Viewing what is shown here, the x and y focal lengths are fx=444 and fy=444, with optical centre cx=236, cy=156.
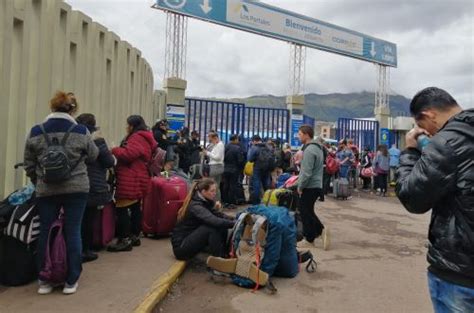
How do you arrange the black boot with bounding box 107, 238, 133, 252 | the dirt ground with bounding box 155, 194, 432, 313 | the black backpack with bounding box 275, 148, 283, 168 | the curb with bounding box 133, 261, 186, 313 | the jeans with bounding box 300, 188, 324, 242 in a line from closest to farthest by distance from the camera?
the curb with bounding box 133, 261, 186, 313 → the dirt ground with bounding box 155, 194, 432, 313 → the black boot with bounding box 107, 238, 133, 252 → the jeans with bounding box 300, 188, 324, 242 → the black backpack with bounding box 275, 148, 283, 168

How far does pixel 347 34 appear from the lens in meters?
18.6

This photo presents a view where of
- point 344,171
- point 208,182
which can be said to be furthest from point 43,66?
point 344,171

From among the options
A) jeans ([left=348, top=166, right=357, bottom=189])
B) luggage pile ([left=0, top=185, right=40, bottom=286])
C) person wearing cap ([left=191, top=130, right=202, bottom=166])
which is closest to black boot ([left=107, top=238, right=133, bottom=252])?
luggage pile ([left=0, top=185, right=40, bottom=286])

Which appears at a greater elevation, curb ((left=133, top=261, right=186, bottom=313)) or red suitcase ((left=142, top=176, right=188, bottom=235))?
red suitcase ((left=142, top=176, right=188, bottom=235))

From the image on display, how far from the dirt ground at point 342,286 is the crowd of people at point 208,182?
21.7 inches

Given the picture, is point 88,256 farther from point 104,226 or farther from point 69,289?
point 69,289

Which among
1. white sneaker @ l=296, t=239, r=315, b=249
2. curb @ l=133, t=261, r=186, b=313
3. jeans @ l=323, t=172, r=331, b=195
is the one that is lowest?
curb @ l=133, t=261, r=186, b=313

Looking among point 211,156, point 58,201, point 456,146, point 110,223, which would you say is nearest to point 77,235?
point 58,201

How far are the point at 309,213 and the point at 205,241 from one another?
2122 millimetres

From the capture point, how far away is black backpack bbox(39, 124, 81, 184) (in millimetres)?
3998

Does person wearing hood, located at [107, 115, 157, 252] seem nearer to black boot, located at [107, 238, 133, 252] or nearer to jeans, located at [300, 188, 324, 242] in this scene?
black boot, located at [107, 238, 133, 252]

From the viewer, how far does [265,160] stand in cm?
1030

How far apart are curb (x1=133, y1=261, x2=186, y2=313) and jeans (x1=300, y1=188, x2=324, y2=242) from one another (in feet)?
7.31

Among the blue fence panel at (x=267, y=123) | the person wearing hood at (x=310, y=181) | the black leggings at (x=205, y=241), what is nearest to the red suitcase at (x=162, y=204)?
the black leggings at (x=205, y=241)
